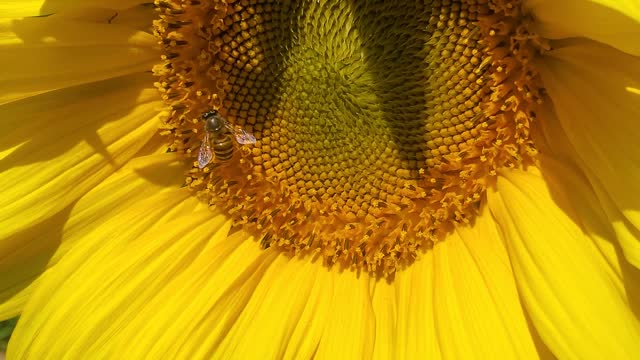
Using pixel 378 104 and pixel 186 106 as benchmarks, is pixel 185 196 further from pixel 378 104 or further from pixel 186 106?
pixel 378 104

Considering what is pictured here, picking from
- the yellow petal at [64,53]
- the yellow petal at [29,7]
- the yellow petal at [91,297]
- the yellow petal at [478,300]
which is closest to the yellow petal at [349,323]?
the yellow petal at [478,300]

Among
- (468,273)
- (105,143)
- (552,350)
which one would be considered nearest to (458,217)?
(468,273)

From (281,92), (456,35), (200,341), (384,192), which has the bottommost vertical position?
(200,341)

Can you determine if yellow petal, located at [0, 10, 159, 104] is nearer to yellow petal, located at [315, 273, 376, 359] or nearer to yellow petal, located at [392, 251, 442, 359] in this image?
yellow petal, located at [315, 273, 376, 359]

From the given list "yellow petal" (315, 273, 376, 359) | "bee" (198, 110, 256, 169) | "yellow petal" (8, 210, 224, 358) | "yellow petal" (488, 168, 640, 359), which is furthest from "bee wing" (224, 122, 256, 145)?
"yellow petal" (488, 168, 640, 359)

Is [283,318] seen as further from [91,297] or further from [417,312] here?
[91,297]

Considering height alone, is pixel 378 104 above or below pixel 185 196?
above
